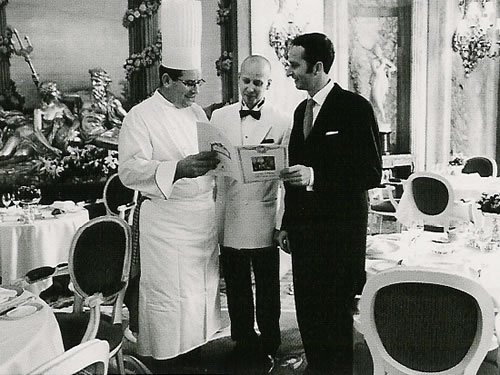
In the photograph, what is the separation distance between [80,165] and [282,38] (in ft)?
8.26

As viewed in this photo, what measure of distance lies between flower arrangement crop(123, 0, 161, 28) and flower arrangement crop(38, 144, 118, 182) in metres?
1.34

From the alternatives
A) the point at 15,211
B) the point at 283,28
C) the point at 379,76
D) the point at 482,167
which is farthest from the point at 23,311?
the point at 379,76

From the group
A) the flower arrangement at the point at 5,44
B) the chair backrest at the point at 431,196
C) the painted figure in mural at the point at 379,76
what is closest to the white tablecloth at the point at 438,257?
the chair backrest at the point at 431,196

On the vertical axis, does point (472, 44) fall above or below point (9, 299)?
above

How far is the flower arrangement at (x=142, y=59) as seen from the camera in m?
6.21

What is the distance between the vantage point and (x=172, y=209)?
2.87 m

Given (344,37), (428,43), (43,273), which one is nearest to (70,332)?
(43,273)

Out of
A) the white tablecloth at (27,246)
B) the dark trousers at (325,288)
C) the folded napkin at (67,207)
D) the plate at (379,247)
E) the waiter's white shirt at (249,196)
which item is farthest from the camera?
the folded napkin at (67,207)

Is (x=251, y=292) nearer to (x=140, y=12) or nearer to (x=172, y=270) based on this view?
(x=172, y=270)

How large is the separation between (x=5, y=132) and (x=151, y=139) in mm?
3588

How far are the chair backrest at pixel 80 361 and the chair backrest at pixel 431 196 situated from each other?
3.75 meters

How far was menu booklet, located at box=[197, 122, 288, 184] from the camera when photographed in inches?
101

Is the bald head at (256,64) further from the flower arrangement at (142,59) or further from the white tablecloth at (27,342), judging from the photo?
the flower arrangement at (142,59)

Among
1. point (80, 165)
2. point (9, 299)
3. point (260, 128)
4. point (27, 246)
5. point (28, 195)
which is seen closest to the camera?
point (9, 299)
